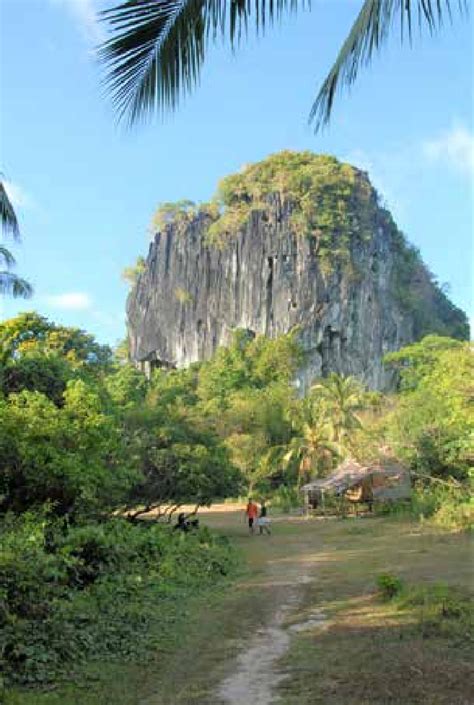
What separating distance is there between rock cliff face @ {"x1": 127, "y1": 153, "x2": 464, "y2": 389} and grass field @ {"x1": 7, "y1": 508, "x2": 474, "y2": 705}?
Answer: 1681 inches

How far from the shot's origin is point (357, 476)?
1011 inches

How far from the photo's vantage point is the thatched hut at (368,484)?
2580cm

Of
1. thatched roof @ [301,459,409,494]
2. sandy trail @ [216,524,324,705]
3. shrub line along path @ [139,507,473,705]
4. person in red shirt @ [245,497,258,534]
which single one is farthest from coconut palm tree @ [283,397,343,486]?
sandy trail @ [216,524,324,705]

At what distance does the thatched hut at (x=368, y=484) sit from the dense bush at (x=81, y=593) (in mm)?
13945

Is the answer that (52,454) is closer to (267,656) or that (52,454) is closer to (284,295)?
(267,656)

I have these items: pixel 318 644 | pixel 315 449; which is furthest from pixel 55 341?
pixel 318 644

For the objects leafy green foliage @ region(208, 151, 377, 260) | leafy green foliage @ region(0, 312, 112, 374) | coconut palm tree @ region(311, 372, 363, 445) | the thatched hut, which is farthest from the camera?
leafy green foliage @ region(208, 151, 377, 260)

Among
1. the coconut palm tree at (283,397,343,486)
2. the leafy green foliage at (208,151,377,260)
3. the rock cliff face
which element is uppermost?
the leafy green foliage at (208,151,377,260)

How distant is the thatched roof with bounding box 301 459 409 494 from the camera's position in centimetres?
2561

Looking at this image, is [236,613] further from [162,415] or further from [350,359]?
[350,359]

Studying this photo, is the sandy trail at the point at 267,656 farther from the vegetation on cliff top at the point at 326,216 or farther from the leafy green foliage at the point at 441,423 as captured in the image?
the vegetation on cliff top at the point at 326,216

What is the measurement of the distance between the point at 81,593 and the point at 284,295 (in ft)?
159

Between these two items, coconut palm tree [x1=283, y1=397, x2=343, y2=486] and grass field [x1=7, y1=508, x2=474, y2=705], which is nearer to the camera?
grass field [x1=7, y1=508, x2=474, y2=705]

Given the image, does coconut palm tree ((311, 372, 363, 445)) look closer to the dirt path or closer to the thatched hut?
the thatched hut
